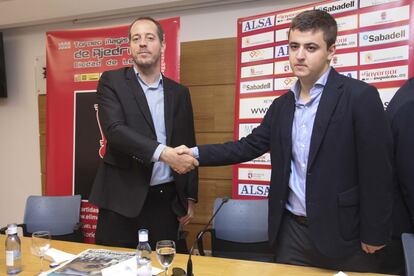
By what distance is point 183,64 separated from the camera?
11.5 ft

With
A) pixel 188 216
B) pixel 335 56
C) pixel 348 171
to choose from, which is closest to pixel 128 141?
pixel 188 216

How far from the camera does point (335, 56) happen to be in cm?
249

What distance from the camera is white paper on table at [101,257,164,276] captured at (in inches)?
58.1

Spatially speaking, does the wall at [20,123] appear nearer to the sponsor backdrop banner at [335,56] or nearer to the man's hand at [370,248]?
the sponsor backdrop banner at [335,56]

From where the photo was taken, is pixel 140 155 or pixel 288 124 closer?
pixel 288 124

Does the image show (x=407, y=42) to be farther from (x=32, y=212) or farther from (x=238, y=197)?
(x=32, y=212)

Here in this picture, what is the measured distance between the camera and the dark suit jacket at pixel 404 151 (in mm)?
1714

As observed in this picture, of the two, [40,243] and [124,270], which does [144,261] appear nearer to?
[124,270]

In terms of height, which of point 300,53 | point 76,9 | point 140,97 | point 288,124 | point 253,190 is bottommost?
point 253,190

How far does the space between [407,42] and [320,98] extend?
999 millimetres

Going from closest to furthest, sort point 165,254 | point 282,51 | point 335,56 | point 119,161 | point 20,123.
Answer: point 165,254 < point 119,161 < point 335,56 < point 282,51 < point 20,123

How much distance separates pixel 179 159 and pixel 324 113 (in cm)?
88

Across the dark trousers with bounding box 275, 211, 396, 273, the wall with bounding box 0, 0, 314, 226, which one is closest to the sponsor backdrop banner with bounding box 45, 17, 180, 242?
the wall with bounding box 0, 0, 314, 226

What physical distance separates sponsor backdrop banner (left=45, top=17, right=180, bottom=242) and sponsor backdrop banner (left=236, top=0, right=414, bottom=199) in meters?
1.14
